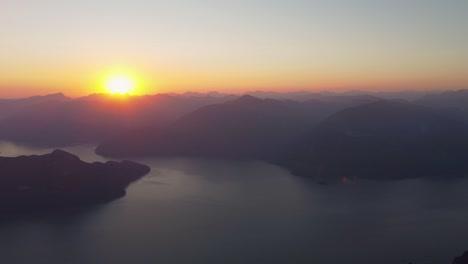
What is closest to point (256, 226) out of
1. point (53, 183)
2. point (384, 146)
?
point (53, 183)

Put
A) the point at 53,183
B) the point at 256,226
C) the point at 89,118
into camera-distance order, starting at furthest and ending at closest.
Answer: the point at 89,118 → the point at 53,183 → the point at 256,226

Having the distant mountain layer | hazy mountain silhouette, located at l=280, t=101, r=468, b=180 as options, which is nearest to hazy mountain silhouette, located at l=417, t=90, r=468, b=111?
the distant mountain layer

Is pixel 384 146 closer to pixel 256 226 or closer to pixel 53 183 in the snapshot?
pixel 256 226

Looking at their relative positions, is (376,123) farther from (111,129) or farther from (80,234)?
(111,129)

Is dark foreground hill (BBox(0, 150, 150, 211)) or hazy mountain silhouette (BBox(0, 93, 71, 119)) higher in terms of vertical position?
hazy mountain silhouette (BBox(0, 93, 71, 119))

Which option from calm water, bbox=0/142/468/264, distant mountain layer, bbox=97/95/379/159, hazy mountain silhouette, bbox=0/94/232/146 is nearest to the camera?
calm water, bbox=0/142/468/264

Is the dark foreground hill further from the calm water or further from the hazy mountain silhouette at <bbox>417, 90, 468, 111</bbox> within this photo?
the hazy mountain silhouette at <bbox>417, 90, 468, 111</bbox>

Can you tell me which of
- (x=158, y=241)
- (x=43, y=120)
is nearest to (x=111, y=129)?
(x=43, y=120)
